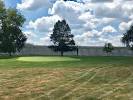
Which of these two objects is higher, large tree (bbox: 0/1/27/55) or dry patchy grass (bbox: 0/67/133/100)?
large tree (bbox: 0/1/27/55)

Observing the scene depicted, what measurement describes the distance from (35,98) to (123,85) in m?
6.00

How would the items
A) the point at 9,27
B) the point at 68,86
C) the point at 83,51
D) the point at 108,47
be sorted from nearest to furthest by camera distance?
the point at 68,86
the point at 9,27
the point at 83,51
the point at 108,47

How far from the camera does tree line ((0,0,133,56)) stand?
107000mm

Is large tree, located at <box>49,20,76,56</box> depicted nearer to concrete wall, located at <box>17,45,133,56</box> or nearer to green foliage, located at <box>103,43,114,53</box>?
concrete wall, located at <box>17,45,133,56</box>

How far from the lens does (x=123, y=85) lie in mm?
22797

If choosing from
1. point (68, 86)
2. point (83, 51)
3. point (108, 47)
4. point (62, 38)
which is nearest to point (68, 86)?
point (68, 86)

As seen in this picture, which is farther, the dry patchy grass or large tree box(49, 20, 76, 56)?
large tree box(49, 20, 76, 56)

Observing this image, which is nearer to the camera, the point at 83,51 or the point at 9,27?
the point at 9,27

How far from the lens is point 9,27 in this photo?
108 meters

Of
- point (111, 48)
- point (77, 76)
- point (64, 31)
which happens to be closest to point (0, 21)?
point (64, 31)

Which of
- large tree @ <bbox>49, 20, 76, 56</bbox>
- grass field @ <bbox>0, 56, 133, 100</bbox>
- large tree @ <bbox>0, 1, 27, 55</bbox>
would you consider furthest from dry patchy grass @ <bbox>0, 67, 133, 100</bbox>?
large tree @ <bbox>49, 20, 76, 56</bbox>

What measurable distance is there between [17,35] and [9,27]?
218 inches

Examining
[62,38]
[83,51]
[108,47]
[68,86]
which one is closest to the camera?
[68,86]

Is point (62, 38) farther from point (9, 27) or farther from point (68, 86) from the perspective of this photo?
point (68, 86)
